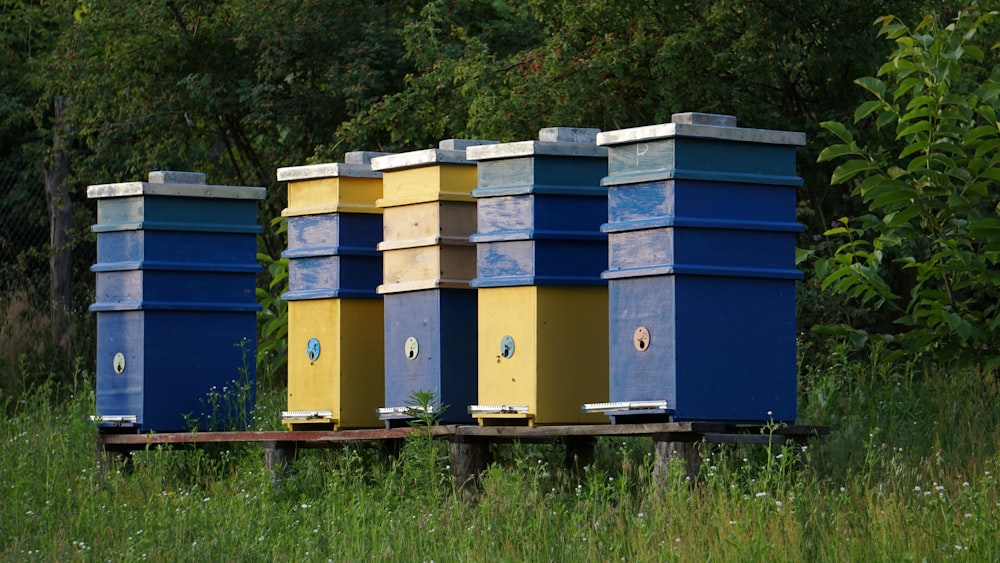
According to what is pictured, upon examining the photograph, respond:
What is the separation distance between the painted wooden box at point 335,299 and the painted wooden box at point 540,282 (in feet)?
3.89

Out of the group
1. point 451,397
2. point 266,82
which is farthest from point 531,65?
point 451,397

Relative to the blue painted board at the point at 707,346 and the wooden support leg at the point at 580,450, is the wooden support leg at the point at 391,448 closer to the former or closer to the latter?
the wooden support leg at the point at 580,450

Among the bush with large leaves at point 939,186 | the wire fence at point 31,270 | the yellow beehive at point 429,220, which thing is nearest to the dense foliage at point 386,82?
the wire fence at point 31,270

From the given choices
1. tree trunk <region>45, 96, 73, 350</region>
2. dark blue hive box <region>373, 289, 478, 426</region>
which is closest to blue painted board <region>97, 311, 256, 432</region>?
dark blue hive box <region>373, 289, 478, 426</region>

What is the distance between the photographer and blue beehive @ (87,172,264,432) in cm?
1039

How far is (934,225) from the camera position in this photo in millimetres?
10250

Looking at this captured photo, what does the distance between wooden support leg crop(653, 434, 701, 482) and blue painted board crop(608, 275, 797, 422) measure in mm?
135

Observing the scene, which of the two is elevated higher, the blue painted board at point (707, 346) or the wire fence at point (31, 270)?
the wire fence at point (31, 270)

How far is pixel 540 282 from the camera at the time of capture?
8.30 metres

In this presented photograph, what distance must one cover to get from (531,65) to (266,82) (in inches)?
140

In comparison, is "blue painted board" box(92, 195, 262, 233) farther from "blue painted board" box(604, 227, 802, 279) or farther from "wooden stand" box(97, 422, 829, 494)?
"blue painted board" box(604, 227, 802, 279)

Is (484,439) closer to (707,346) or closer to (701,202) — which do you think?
(707,346)

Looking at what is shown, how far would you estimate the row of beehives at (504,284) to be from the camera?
7832mm

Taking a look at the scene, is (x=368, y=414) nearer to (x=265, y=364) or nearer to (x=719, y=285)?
(x=719, y=285)
